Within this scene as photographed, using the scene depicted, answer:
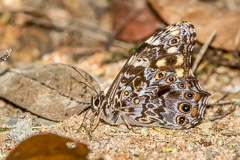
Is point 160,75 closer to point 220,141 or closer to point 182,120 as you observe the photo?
point 182,120

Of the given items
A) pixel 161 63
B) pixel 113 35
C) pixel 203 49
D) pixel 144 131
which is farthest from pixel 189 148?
pixel 113 35

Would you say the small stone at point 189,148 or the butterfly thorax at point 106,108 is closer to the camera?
the small stone at point 189,148

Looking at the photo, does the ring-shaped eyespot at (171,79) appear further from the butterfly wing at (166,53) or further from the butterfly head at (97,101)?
the butterfly head at (97,101)

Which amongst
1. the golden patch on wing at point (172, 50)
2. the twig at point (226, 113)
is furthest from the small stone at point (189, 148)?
the golden patch on wing at point (172, 50)

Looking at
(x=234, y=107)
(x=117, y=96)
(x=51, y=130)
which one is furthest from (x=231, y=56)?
(x=51, y=130)

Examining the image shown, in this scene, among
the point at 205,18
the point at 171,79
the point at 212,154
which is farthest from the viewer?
the point at 205,18

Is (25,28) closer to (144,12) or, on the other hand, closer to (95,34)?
(95,34)
